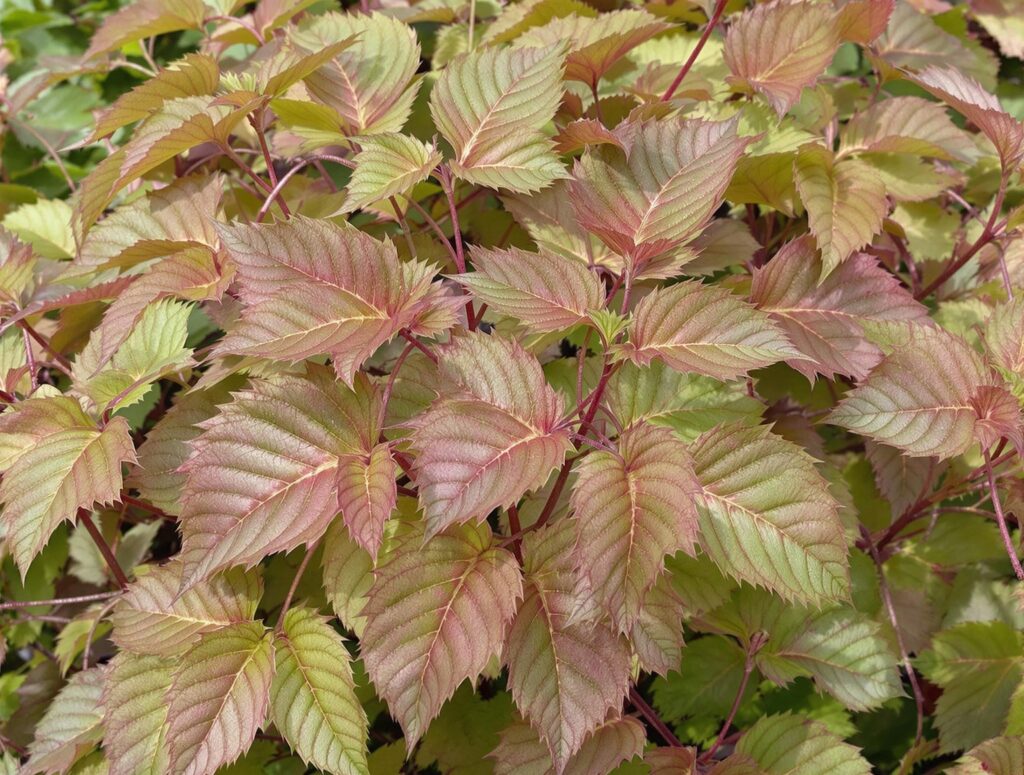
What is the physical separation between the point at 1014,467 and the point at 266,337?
3.43 ft

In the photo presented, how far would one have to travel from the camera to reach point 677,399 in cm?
113

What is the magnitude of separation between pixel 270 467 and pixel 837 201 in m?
0.91

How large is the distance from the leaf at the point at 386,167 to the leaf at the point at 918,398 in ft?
2.06

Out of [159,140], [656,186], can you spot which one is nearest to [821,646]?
[656,186]

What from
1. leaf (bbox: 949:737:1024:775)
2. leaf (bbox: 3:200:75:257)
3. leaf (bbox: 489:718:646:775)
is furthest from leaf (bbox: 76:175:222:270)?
leaf (bbox: 949:737:1024:775)

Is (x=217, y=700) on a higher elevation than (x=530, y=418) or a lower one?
lower

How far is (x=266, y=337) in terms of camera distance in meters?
0.92

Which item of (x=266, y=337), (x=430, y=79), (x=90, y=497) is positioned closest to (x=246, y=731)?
(x=90, y=497)

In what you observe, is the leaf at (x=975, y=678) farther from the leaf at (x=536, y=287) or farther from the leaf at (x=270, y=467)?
the leaf at (x=270, y=467)

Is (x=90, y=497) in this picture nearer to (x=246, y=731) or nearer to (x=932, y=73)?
(x=246, y=731)

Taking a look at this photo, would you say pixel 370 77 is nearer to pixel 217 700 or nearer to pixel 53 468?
pixel 53 468

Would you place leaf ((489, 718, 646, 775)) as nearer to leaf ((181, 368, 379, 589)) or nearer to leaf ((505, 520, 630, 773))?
leaf ((505, 520, 630, 773))

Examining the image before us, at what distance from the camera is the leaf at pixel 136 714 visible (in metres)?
1.03

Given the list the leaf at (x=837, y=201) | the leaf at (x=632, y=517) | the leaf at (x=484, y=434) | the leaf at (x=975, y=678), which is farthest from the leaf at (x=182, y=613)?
the leaf at (x=975, y=678)
